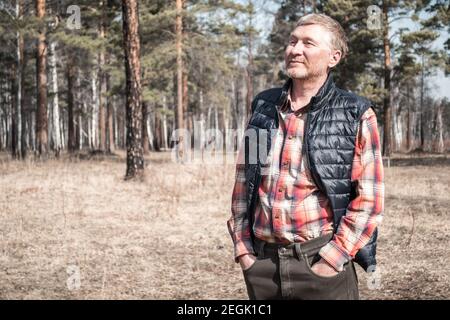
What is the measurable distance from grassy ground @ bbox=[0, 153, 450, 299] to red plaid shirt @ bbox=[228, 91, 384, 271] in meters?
2.88

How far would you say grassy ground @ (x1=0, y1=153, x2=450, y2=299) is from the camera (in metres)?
5.02

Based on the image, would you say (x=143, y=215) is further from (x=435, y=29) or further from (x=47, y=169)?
(x=435, y=29)

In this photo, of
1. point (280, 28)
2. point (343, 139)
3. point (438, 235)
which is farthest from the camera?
point (280, 28)

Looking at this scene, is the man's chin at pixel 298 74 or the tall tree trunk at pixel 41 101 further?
the tall tree trunk at pixel 41 101

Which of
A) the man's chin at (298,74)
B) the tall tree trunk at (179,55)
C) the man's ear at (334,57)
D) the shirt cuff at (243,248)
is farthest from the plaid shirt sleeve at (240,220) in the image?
the tall tree trunk at (179,55)

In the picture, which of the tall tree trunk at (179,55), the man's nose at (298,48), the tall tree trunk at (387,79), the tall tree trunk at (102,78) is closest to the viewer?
the man's nose at (298,48)

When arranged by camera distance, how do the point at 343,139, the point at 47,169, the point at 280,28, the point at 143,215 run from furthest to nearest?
1. the point at 280,28
2. the point at 47,169
3. the point at 143,215
4. the point at 343,139

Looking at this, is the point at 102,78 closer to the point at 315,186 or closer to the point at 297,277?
the point at 315,186

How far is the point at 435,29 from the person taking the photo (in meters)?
22.7

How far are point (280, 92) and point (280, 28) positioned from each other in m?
30.5

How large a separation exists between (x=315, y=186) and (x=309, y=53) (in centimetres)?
62

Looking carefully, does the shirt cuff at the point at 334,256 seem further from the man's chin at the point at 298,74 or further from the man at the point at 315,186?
the man's chin at the point at 298,74

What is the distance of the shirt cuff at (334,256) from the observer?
6.79 ft
